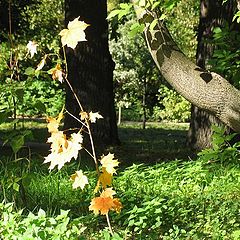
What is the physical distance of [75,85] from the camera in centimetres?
1026

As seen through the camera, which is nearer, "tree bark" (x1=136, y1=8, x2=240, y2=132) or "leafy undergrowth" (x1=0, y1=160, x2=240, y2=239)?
"tree bark" (x1=136, y1=8, x2=240, y2=132)

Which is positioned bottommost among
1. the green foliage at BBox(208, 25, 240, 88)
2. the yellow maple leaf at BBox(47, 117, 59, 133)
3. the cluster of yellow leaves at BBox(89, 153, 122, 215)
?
the cluster of yellow leaves at BBox(89, 153, 122, 215)

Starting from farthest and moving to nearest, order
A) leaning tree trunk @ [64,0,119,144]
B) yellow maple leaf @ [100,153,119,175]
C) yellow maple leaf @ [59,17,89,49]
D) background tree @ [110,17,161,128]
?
background tree @ [110,17,161,128], leaning tree trunk @ [64,0,119,144], yellow maple leaf @ [100,153,119,175], yellow maple leaf @ [59,17,89,49]

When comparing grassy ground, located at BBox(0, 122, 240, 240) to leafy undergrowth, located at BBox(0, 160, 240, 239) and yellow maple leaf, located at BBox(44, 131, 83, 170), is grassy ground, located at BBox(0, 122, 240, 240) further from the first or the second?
yellow maple leaf, located at BBox(44, 131, 83, 170)

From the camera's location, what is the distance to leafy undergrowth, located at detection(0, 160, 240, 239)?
4133mm

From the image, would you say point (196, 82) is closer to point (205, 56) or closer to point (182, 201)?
point (182, 201)

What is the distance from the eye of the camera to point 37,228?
3484 millimetres

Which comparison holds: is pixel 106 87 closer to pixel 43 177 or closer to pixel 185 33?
pixel 43 177

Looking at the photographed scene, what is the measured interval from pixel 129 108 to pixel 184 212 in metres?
25.0

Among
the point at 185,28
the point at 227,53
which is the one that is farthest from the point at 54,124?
the point at 185,28

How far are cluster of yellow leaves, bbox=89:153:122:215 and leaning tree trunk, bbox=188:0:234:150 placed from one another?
Result: 6.80 metres

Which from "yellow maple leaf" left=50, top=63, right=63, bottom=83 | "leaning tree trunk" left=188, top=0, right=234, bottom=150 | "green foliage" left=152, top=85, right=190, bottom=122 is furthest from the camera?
"green foliage" left=152, top=85, right=190, bottom=122

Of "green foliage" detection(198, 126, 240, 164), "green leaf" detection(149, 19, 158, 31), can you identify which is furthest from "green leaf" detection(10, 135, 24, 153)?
"green foliage" detection(198, 126, 240, 164)

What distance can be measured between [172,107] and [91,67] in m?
17.7
